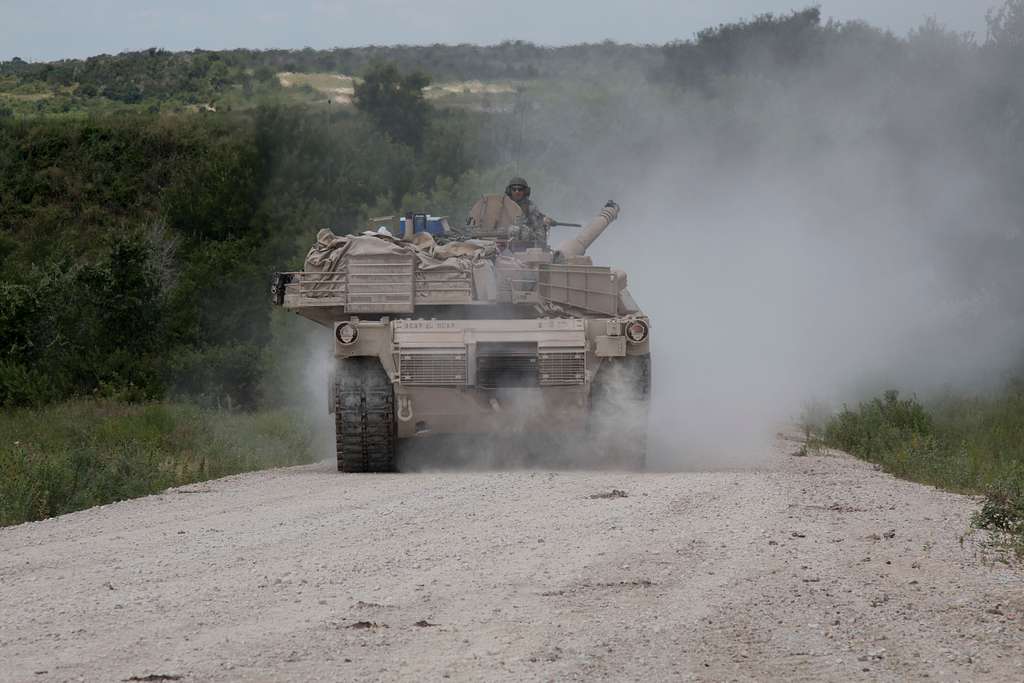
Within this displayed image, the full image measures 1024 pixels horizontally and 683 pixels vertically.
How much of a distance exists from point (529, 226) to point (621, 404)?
4.01 m

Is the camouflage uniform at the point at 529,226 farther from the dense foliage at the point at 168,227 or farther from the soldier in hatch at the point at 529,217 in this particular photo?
the dense foliage at the point at 168,227

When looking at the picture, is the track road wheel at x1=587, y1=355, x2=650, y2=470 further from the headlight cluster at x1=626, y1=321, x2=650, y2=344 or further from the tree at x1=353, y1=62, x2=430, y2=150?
the tree at x1=353, y1=62, x2=430, y2=150

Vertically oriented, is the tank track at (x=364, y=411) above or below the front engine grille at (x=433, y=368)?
below

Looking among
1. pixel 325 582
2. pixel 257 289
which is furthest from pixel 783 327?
pixel 325 582

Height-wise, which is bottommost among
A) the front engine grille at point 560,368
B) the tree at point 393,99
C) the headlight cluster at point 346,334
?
the front engine grille at point 560,368

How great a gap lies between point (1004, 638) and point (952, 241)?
2659cm

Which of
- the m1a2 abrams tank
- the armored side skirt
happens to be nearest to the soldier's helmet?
the m1a2 abrams tank

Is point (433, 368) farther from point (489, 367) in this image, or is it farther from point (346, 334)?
point (346, 334)

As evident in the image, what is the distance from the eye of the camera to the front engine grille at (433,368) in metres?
15.6

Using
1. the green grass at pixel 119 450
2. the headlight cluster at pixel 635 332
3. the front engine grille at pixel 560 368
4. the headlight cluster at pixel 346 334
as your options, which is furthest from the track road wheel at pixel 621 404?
the green grass at pixel 119 450

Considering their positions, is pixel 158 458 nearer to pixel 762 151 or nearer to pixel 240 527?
pixel 240 527

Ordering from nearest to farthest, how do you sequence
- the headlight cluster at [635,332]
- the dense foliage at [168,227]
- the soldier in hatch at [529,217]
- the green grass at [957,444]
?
1. the green grass at [957,444]
2. the headlight cluster at [635,332]
3. the soldier in hatch at [529,217]
4. the dense foliage at [168,227]

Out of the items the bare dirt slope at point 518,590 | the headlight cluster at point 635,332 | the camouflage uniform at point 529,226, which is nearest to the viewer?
the bare dirt slope at point 518,590

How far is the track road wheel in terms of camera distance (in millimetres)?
15820
